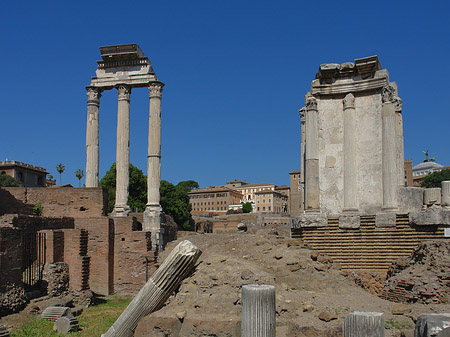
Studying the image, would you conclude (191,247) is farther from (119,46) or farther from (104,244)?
(119,46)

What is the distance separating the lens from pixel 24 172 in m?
69.4

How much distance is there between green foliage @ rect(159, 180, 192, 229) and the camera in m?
48.0

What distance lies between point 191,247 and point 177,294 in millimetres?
867

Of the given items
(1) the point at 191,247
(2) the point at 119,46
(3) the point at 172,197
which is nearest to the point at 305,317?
(1) the point at 191,247

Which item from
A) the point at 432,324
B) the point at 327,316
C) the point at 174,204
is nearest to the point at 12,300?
the point at 327,316

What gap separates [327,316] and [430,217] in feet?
12.3

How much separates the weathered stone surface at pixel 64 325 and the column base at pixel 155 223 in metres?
9.50

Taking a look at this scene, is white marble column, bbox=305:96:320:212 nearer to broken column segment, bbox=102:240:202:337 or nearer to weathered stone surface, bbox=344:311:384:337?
broken column segment, bbox=102:240:202:337

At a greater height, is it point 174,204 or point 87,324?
point 174,204

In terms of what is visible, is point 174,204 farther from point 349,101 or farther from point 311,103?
point 349,101

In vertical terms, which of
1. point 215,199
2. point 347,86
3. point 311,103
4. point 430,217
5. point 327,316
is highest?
point 347,86

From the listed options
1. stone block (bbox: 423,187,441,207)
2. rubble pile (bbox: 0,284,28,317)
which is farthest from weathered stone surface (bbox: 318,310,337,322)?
rubble pile (bbox: 0,284,28,317)

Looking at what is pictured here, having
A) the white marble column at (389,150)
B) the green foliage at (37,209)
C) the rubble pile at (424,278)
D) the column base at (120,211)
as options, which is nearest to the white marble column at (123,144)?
the column base at (120,211)

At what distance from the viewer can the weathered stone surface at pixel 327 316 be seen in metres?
7.52
